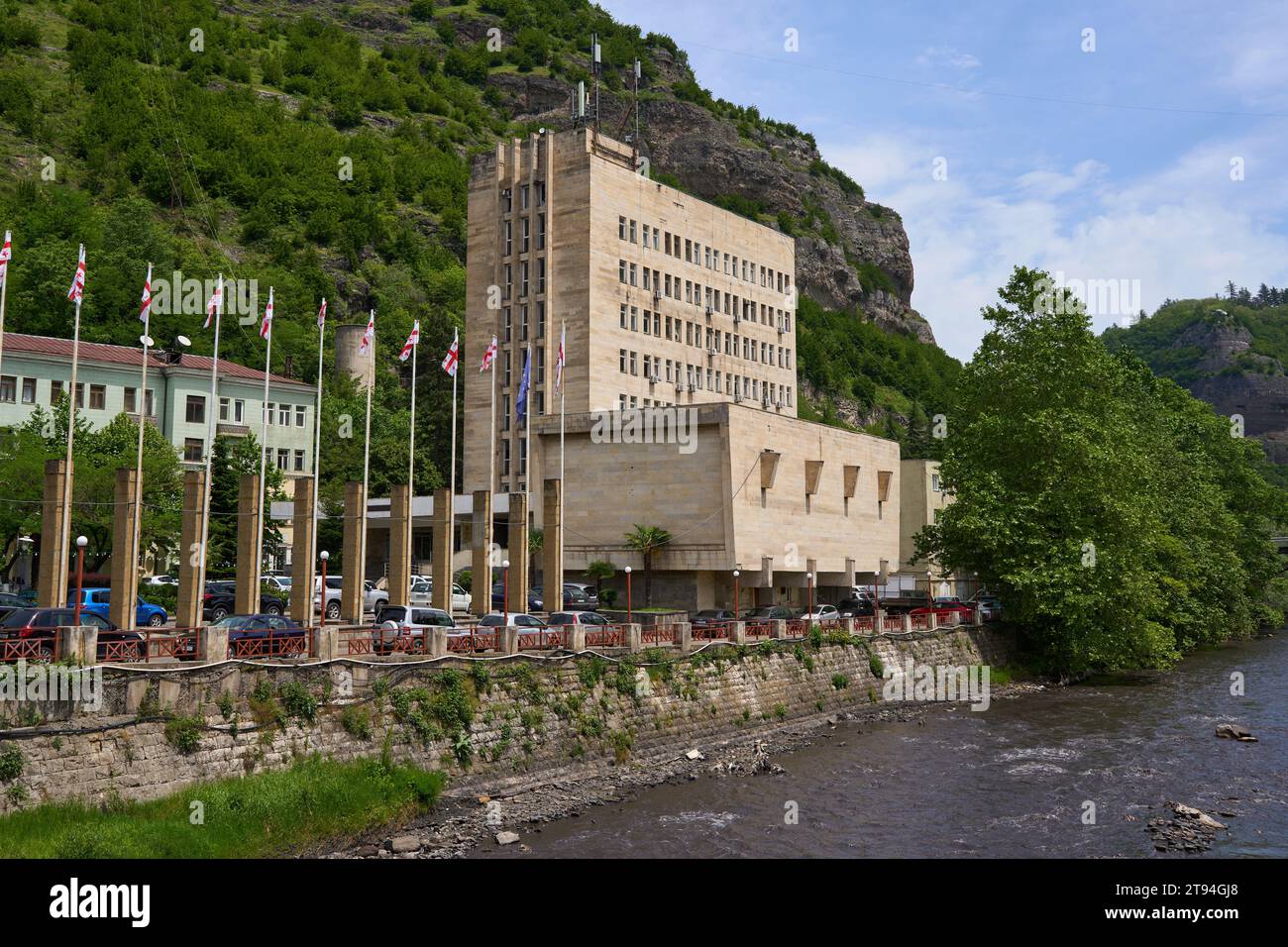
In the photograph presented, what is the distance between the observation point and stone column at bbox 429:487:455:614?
44.2 m

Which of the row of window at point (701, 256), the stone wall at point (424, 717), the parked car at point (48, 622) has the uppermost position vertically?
the row of window at point (701, 256)

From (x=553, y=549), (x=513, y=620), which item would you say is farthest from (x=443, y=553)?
(x=513, y=620)

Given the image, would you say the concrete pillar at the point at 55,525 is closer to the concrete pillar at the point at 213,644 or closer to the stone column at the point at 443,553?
the concrete pillar at the point at 213,644

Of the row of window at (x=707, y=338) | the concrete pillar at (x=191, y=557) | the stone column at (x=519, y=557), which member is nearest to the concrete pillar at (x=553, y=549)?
the stone column at (x=519, y=557)

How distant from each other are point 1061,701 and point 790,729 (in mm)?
15322

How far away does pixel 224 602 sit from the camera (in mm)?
48875

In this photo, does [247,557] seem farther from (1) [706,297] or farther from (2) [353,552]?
(1) [706,297]

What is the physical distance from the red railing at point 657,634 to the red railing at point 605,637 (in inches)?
34.1

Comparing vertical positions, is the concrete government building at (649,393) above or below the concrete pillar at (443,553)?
above

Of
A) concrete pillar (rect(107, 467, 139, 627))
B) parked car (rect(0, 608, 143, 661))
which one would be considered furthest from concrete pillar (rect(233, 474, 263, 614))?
parked car (rect(0, 608, 143, 661))

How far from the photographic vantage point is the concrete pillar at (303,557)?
3956 centimetres

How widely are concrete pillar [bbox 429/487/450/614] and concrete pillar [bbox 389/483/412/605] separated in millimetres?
1852

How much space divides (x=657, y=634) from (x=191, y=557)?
1576 centimetres

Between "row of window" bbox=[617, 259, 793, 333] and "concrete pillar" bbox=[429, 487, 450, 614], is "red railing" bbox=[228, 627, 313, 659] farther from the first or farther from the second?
"row of window" bbox=[617, 259, 793, 333]
